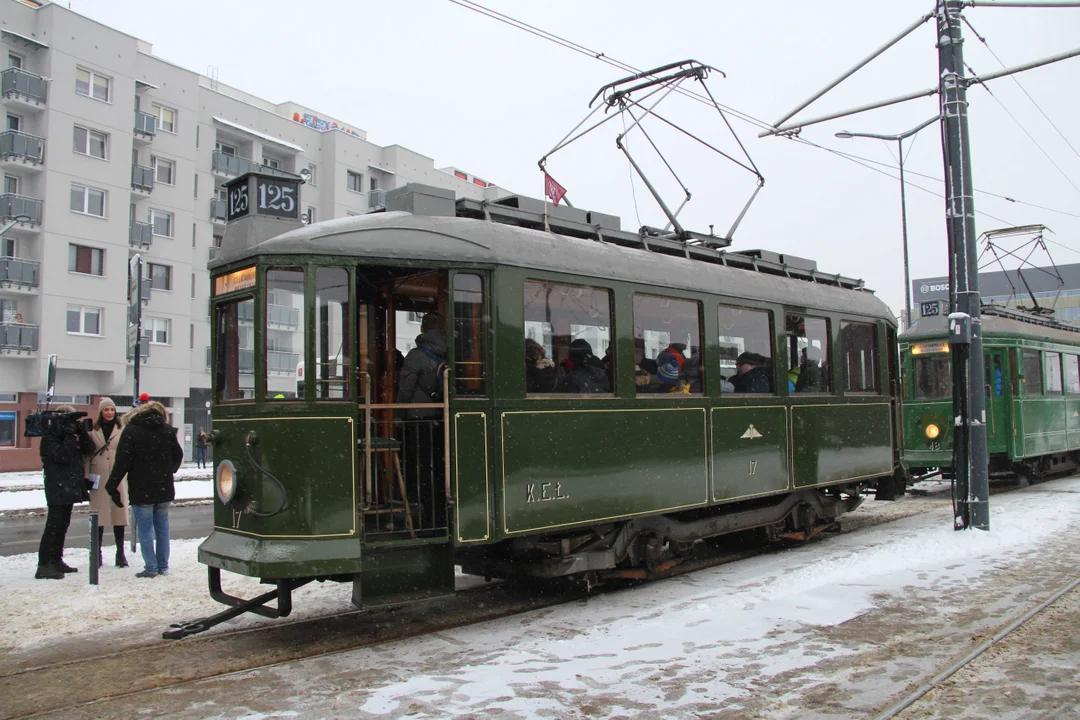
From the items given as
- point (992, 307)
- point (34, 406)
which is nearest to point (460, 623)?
point (992, 307)

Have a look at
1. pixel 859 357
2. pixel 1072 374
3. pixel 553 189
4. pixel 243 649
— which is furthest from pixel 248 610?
pixel 1072 374

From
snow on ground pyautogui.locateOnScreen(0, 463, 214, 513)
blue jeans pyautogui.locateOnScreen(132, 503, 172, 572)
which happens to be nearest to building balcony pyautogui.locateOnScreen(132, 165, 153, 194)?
snow on ground pyautogui.locateOnScreen(0, 463, 214, 513)

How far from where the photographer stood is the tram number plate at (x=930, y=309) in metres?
17.0

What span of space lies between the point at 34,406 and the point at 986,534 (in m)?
31.3

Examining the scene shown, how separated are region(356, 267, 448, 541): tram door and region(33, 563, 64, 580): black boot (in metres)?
4.06

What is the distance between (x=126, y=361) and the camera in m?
34.2

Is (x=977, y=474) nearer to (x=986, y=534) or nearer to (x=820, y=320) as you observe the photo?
(x=986, y=534)

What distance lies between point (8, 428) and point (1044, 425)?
31.4m

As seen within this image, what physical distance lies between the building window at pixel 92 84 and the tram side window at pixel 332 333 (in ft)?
105

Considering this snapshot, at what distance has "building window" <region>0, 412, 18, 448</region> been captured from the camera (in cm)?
3138

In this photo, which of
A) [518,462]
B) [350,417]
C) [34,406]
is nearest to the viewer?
[350,417]

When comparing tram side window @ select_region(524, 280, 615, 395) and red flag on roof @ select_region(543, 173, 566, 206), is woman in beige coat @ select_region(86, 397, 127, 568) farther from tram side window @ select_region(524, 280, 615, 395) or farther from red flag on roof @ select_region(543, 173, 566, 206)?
red flag on roof @ select_region(543, 173, 566, 206)

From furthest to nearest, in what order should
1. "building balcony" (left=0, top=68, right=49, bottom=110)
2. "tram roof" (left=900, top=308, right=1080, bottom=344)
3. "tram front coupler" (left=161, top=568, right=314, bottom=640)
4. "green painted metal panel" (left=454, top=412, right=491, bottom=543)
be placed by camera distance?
"building balcony" (left=0, top=68, right=49, bottom=110)
"tram roof" (left=900, top=308, right=1080, bottom=344)
"green painted metal panel" (left=454, top=412, right=491, bottom=543)
"tram front coupler" (left=161, top=568, right=314, bottom=640)

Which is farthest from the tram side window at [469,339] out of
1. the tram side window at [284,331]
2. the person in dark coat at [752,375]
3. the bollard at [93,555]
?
the bollard at [93,555]
